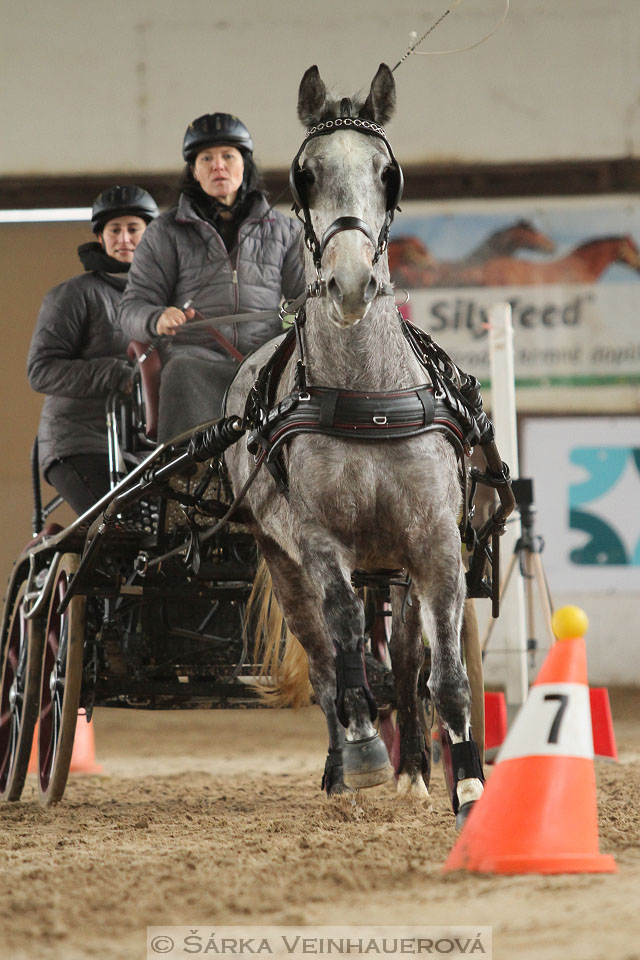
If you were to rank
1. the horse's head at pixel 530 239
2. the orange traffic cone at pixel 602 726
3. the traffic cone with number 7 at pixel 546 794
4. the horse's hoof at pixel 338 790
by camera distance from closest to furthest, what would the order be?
the traffic cone with number 7 at pixel 546 794, the horse's hoof at pixel 338 790, the orange traffic cone at pixel 602 726, the horse's head at pixel 530 239

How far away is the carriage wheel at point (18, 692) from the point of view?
191 inches

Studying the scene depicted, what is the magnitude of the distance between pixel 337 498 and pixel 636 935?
1.48 meters

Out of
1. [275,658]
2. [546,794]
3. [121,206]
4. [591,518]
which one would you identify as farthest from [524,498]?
[591,518]

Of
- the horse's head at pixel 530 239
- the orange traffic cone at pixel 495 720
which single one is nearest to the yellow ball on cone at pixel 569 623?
the orange traffic cone at pixel 495 720

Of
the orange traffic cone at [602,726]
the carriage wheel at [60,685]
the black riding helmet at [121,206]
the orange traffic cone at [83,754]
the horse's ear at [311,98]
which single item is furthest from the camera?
the orange traffic cone at [83,754]

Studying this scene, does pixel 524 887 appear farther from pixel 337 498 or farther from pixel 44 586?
pixel 44 586

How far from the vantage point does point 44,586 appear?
4762 mm

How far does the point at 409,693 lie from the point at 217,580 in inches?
31.3

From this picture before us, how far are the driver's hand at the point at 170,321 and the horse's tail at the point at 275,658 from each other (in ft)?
3.30

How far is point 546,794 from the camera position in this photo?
8.65ft

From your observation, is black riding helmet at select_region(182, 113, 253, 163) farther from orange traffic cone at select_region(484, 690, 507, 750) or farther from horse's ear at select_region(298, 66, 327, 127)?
orange traffic cone at select_region(484, 690, 507, 750)

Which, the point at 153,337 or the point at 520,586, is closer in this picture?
the point at 153,337

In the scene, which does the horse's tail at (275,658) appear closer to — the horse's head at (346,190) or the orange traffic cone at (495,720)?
the horse's head at (346,190)

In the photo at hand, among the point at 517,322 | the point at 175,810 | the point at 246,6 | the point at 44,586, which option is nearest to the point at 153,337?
the point at 44,586
